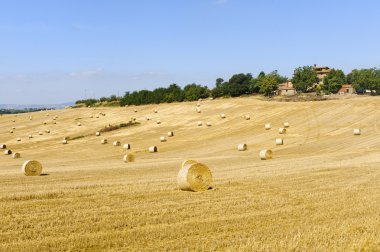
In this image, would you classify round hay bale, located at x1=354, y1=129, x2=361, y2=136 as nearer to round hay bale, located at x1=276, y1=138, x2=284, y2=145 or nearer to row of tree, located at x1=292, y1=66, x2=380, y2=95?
round hay bale, located at x1=276, y1=138, x2=284, y2=145

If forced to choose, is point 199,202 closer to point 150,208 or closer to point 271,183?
point 150,208

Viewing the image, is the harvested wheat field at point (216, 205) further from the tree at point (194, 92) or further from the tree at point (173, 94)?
the tree at point (194, 92)

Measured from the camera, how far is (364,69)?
150375 mm

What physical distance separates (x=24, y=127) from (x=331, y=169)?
56137 mm

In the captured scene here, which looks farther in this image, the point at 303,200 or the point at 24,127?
the point at 24,127

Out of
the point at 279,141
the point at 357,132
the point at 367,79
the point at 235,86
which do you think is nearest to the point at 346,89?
the point at 367,79

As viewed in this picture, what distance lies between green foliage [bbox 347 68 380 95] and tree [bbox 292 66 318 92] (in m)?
13.7

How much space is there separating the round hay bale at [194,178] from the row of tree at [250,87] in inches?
2866

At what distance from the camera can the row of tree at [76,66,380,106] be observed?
94750 mm

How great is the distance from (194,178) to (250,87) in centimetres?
10364

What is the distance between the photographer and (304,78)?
136125 mm

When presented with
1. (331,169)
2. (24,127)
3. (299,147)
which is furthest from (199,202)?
(24,127)

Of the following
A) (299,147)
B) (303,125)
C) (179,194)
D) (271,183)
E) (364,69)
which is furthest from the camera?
(364,69)

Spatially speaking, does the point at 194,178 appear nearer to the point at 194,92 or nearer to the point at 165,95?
the point at 165,95
